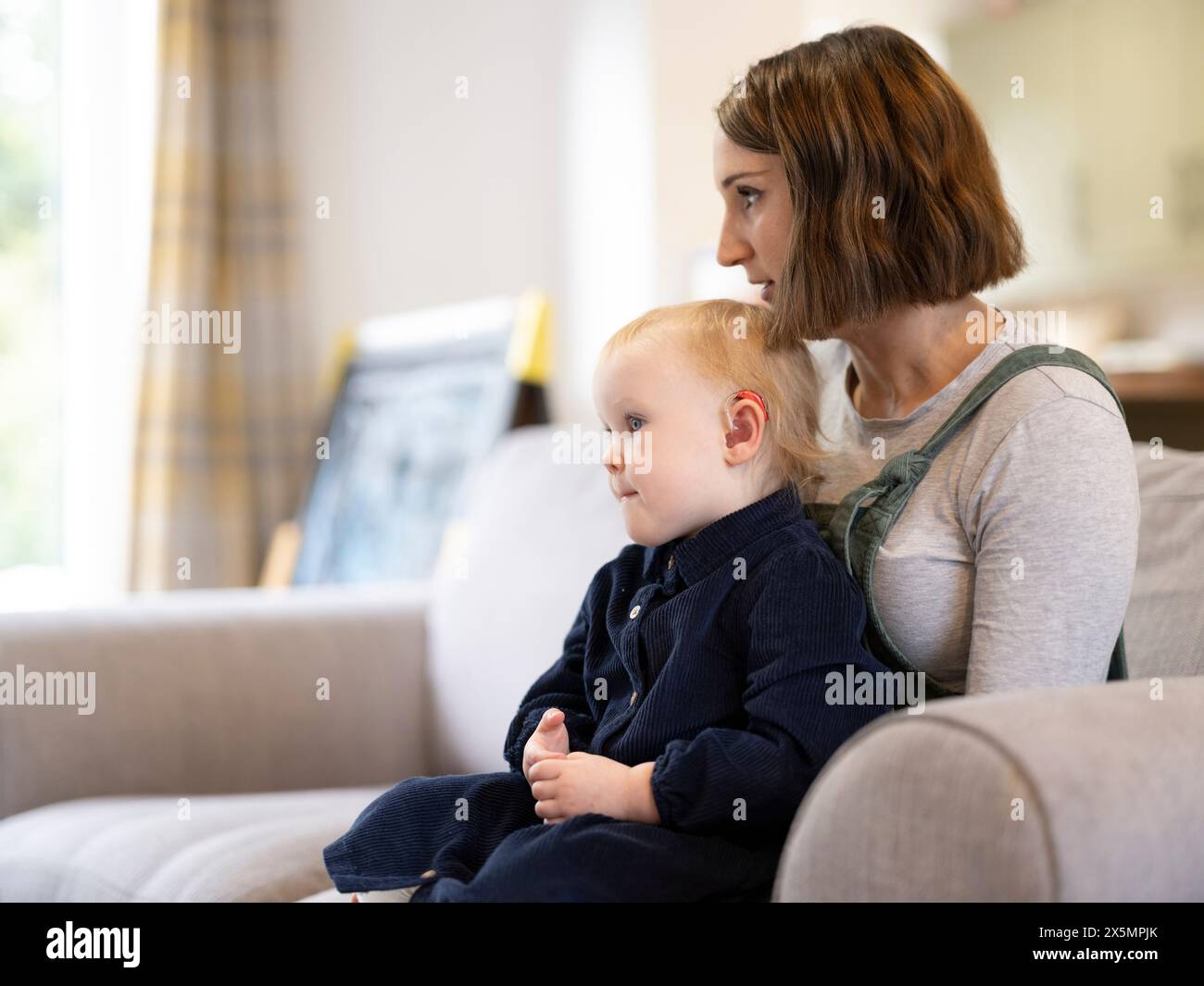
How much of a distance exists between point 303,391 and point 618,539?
2200 millimetres

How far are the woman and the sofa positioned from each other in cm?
14

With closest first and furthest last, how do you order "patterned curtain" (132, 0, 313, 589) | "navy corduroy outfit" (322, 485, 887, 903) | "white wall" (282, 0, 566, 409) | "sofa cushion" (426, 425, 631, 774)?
"navy corduroy outfit" (322, 485, 887, 903) < "sofa cushion" (426, 425, 631, 774) < "white wall" (282, 0, 566, 409) < "patterned curtain" (132, 0, 313, 589)

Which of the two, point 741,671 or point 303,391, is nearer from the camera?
point 741,671

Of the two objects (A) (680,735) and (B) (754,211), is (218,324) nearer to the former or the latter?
(B) (754,211)

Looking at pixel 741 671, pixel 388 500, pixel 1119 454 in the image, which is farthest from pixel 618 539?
pixel 388 500

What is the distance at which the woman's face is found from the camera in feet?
3.82

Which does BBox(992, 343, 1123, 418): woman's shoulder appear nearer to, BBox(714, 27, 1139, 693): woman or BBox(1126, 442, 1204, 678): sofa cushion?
BBox(714, 27, 1139, 693): woman

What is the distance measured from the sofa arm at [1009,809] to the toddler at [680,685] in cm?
16

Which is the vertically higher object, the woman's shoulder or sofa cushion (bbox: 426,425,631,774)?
the woman's shoulder

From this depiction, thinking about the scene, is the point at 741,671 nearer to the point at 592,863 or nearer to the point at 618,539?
the point at 592,863

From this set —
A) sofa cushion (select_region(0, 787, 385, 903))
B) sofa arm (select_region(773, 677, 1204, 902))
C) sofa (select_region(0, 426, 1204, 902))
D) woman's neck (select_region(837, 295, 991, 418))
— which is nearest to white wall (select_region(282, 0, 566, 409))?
sofa (select_region(0, 426, 1204, 902))

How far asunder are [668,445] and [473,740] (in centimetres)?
77

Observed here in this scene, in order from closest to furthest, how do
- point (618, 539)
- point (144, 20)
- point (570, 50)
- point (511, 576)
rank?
point (618, 539), point (511, 576), point (570, 50), point (144, 20)

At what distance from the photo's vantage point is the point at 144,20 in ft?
11.2
